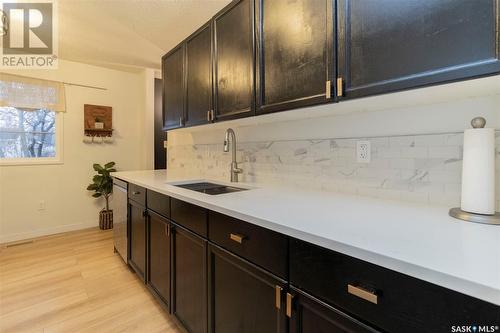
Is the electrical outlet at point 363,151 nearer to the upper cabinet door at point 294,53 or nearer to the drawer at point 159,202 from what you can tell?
the upper cabinet door at point 294,53

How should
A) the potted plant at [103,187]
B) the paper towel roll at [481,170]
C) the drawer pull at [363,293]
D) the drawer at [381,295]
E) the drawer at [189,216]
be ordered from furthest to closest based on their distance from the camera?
the potted plant at [103,187] < the drawer at [189,216] < the paper towel roll at [481,170] < the drawer pull at [363,293] < the drawer at [381,295]

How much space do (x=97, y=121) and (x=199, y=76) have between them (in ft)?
8.32

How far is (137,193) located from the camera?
1.98 m

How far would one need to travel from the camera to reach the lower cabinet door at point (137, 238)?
6.22 ft

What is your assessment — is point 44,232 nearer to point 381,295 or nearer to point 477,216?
point 381,295

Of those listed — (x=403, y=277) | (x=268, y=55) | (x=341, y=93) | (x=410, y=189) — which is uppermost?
(x=268, y=55)

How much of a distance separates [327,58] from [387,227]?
0.73 meters

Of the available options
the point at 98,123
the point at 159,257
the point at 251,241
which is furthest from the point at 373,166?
the point at 98,123

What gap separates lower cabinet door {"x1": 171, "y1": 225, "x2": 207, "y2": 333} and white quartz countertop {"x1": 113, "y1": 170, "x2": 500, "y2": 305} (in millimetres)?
285

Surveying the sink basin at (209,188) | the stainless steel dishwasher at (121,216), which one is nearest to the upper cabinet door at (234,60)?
the sink basin at (209,188)

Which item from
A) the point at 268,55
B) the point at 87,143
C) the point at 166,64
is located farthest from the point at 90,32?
the point at 268,55

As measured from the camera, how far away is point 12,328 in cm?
155

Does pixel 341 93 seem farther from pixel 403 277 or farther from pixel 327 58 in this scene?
pixel 403 277

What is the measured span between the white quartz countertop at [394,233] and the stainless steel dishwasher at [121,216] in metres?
1.40
